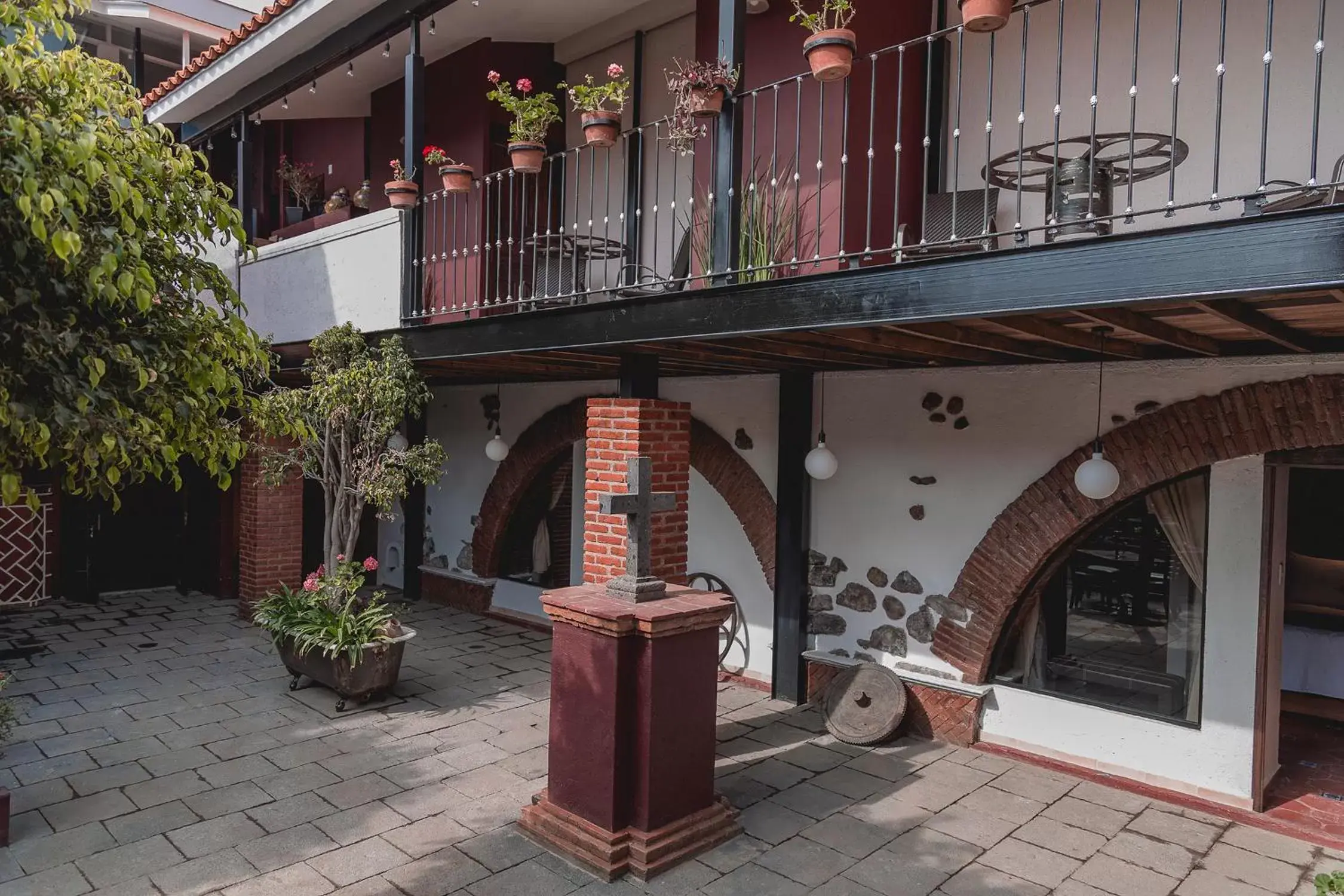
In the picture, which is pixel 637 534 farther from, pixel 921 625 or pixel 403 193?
pixel 403 193

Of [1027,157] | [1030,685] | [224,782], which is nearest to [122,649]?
[224,782]

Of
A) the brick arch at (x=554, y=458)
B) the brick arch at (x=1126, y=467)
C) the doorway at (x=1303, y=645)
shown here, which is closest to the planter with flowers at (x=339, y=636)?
the brick arch at (x=554, y=458)

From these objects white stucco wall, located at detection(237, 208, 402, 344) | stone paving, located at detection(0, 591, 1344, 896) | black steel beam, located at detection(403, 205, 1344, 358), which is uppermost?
white stucco wall, located at detection(237, 208, 402, 344)

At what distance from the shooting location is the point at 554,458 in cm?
916

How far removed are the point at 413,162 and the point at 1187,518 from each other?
5905 millimetres

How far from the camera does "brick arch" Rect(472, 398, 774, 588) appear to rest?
23.2 feet

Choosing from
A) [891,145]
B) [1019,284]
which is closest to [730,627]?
[891,145]

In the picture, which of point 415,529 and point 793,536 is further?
point 415,529

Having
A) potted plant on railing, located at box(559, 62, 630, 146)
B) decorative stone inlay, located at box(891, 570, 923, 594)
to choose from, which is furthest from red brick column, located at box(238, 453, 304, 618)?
decorative stone inlay, located at box(891, 570, 923, 594)

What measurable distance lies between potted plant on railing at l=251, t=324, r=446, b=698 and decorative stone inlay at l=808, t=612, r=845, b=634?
3214 mm

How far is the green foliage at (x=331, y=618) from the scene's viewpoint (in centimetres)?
641

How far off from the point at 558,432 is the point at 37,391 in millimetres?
6656

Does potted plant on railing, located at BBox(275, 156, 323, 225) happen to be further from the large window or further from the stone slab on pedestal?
the large window

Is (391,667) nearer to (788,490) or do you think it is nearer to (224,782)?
(224,782)
